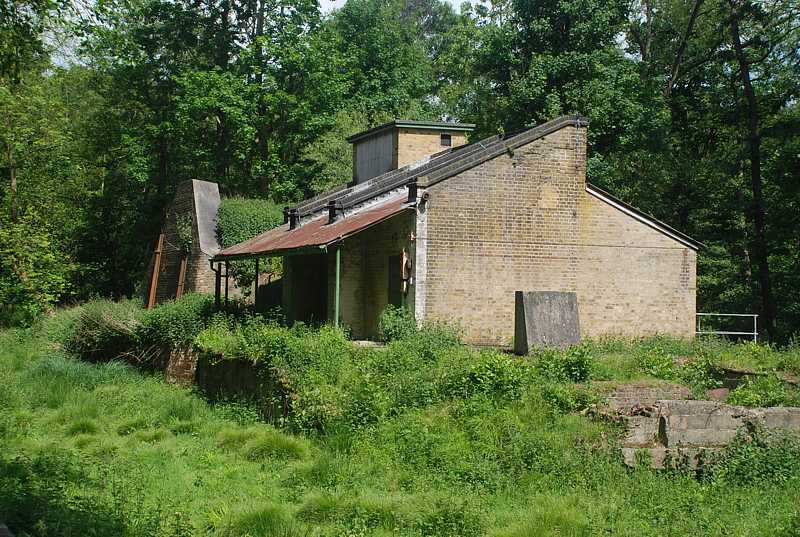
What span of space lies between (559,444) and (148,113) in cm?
3290

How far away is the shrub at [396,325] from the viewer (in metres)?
16.4

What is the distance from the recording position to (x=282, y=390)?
13.9m

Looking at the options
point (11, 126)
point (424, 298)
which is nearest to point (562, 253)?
point (424, 298)

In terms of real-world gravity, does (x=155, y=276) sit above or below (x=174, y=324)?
above

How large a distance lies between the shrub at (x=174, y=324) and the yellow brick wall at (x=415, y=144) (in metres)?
8.01

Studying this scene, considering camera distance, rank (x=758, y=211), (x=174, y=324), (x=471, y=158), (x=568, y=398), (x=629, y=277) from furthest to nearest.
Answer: (x=758, y=211) → (x=174, y=324) → (x=629, y=277) → (x=471, y=158) → (x=568, y=398)

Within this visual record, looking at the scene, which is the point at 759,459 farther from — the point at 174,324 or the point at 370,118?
the point at 370,118

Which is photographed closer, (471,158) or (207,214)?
(471,158)

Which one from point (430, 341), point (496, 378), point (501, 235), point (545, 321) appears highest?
point (501, 235)

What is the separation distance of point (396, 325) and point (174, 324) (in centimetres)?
742

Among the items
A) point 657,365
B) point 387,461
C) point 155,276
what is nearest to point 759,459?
point 657,365

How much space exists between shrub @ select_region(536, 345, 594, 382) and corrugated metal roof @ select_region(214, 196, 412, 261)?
5039 millimetres

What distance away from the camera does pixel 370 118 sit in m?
41.5

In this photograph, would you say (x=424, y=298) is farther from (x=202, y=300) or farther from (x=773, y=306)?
(x=773, y=306)
